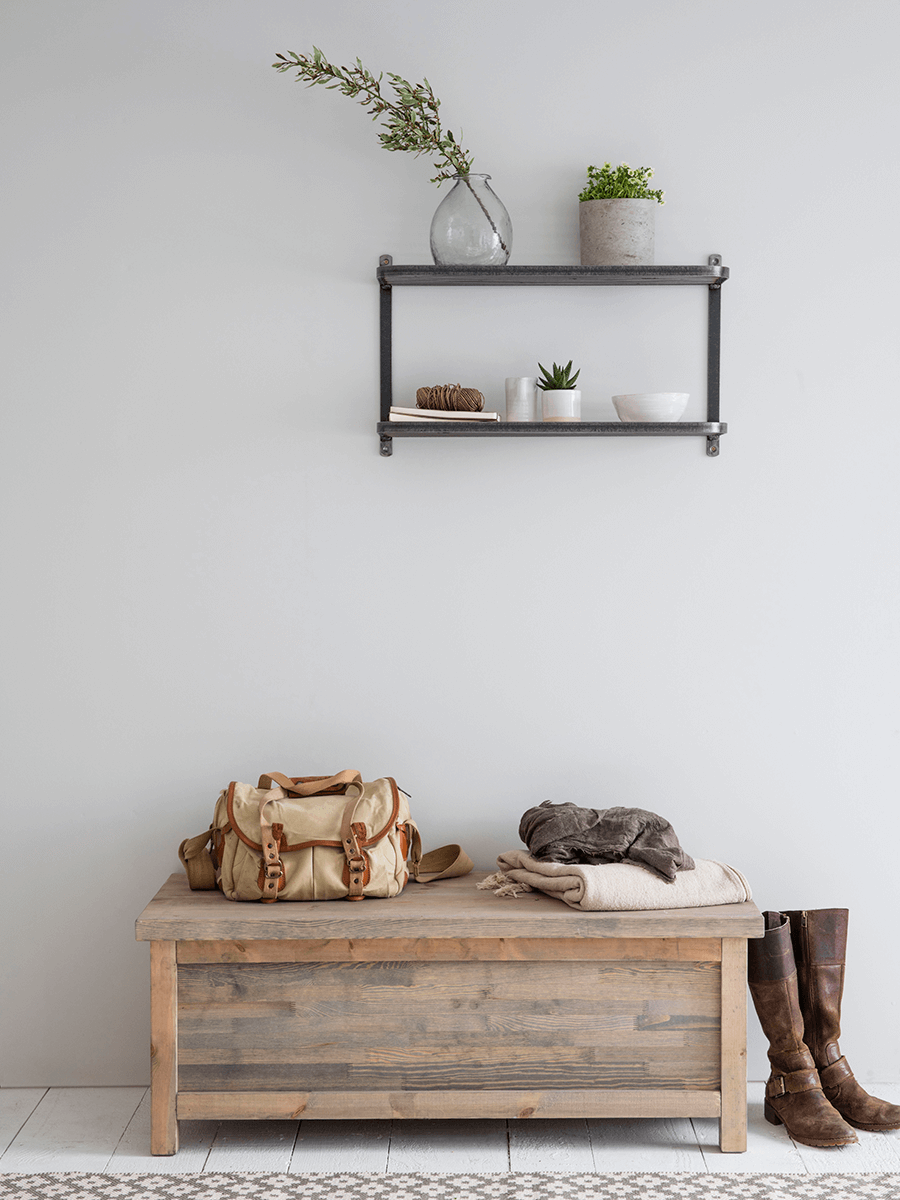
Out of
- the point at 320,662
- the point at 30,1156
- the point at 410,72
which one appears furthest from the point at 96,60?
the point at 30,1156

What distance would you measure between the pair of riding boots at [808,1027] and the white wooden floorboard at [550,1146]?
1.34 feet

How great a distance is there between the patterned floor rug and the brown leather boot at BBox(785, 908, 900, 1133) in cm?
21

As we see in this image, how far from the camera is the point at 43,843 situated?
2.39m

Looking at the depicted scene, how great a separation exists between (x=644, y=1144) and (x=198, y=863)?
1.04 m

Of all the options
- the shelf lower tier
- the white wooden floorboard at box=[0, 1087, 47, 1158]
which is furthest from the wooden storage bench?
the shelf lower tier

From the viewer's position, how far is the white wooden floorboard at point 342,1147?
2010 millimetres

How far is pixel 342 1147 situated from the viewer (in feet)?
6.82

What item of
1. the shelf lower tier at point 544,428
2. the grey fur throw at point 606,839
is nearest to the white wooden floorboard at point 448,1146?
the grey fur throw at point 606,839

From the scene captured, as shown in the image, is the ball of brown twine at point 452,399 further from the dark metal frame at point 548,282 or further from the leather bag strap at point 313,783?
the leather bag strap at point 313,783

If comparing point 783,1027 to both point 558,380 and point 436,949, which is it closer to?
point 436,949

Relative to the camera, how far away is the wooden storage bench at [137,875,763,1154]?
79.7 inches

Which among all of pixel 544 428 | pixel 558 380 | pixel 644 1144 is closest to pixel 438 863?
pixel 644 1144

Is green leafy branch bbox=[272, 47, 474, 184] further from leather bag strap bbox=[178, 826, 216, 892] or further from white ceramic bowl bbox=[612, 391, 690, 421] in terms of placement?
Result: leather bag strap bbox=[178, 826, 216, 892]

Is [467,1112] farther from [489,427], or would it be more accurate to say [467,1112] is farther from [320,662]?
[489,427]
